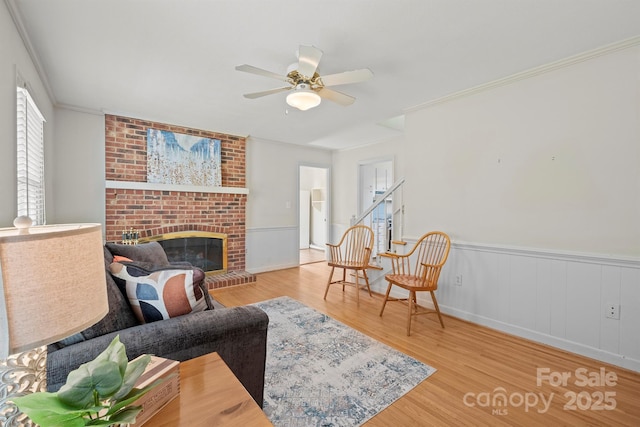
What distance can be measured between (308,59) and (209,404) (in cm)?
196

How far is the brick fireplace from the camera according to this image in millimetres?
3596

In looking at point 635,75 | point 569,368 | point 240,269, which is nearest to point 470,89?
point 635,75

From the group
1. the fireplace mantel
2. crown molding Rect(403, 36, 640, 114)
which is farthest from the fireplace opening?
crown molding Rect(403, 36, 640, 114)

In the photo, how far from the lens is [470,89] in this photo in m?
2.80

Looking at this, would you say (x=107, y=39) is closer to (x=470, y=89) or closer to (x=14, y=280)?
(x=14, y=280)

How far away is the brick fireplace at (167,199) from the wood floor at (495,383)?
2.43 metres

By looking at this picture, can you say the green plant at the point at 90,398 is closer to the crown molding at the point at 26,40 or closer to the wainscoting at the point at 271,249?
the crown molding at the point at 26,40

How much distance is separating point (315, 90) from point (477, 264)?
90.4 inches

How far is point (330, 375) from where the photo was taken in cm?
195

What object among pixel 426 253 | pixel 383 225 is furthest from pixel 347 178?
pixel 426 253

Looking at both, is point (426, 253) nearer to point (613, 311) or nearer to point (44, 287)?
point (613, 311)

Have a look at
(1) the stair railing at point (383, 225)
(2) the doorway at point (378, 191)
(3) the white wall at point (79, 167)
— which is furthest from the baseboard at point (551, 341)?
(3) the white wall at point (79, 167)

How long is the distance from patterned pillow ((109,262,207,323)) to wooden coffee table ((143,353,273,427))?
349 mm

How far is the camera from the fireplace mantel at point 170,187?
11.7 feet
